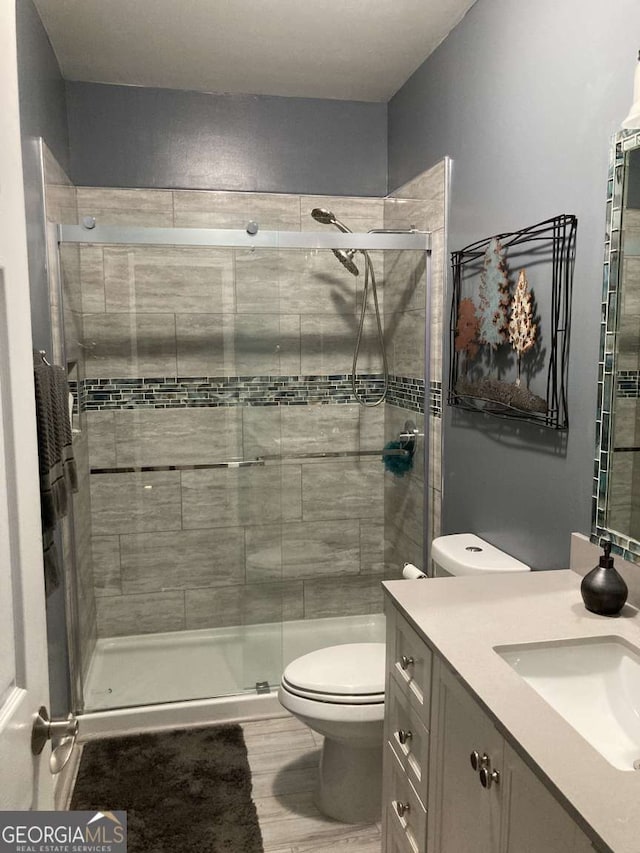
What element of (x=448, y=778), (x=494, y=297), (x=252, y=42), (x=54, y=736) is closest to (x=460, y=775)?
(x=448, y=778)

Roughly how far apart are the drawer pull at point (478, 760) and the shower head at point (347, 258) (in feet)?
7.20

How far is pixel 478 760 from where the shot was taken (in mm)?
1199

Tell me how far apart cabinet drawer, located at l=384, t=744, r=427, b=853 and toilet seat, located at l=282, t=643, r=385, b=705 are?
0.32 meters

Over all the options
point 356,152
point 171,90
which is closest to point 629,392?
point 356,152

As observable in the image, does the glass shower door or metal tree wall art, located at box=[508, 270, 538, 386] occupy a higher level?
metal tree wall art, located at box=[508, 270, 538, 386]

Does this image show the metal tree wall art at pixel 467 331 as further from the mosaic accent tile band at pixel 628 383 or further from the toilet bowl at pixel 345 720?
the toilet bowl at pixel 345 720

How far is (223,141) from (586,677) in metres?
2.83

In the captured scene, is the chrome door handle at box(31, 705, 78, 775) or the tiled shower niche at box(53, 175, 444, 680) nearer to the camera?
the chrome door handle at box(31, 705, 78, 775)

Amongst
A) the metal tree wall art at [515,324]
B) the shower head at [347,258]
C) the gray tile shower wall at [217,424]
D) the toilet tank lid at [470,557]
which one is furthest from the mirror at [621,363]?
the shower head at [347,258]

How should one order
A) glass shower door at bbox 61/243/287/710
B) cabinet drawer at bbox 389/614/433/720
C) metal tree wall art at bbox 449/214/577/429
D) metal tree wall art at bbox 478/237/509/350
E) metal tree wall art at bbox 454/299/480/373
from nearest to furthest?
cabinet drawer at bbox 389/614/433/720
metal tree wall art at bbox 449/214/577/429
metal tree wall art at bbox 478/237/509/350
metal tree wall art at bbox 454/299/480/373
glass shower door at bbox 61/243/287/710

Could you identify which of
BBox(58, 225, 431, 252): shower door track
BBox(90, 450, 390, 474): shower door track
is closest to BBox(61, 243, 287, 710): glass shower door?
BBox(90, 450, 390, 474): shower door track

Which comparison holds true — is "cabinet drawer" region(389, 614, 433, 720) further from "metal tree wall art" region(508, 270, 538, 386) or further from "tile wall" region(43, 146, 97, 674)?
"tile wall" region(43, 146, 97, 674)

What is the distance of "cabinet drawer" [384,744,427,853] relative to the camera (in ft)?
5.01

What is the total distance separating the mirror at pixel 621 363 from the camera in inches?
62.4
